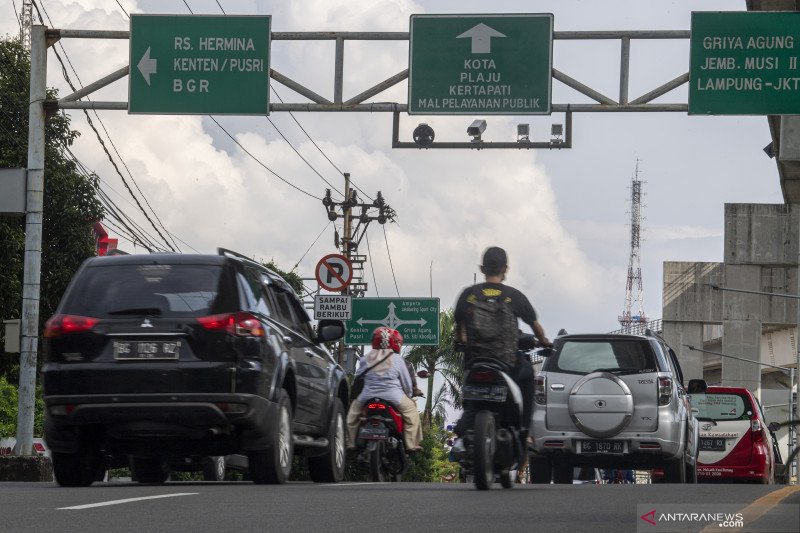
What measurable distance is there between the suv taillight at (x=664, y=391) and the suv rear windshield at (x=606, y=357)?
0.14 m

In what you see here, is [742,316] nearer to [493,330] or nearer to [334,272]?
[334,272]

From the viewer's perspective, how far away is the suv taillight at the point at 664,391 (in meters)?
16.3

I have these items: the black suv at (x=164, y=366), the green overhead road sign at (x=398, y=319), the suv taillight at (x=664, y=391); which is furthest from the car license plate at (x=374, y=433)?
the green overhead road sign at (x=398, y=319)

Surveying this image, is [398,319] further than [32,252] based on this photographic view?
Yes

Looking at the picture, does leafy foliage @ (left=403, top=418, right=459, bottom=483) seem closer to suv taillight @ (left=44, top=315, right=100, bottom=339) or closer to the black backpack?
suv taillight @ (left=44, top=315, right=100, bottom=339)

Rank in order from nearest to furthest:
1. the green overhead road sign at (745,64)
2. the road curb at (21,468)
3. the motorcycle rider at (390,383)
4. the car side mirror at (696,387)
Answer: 1. the motorcycle rider at (390,383)
2. the car side mirror at (696,387)
3. the road curb at (21,468)
4. the green overhead road sign at (745,64)

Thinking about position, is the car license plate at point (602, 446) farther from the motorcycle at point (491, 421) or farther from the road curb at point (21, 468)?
the road curb at point (21, 468)

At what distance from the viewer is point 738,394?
21641mm

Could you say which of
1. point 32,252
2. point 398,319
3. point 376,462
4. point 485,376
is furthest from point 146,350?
point 398,319

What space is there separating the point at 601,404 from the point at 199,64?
8271mm

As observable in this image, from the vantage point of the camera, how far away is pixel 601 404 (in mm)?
16219

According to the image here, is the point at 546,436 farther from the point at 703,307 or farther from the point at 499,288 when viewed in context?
the point at 703,307

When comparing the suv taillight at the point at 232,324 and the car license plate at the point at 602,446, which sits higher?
the suv taillight at the point at 232,324

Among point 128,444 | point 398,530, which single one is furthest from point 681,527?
point 128,444
